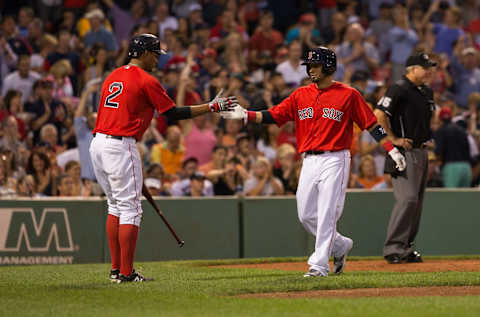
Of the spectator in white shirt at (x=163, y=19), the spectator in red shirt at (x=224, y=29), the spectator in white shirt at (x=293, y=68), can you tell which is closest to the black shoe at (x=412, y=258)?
the spectator in white shirt at (x=293, y=68)

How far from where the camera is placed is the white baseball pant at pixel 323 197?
8.82m

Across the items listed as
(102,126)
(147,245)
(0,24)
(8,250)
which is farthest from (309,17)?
(102,126)

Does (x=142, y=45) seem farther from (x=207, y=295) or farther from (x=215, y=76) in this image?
(x=215, y=76)

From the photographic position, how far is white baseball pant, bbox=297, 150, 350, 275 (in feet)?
28.9

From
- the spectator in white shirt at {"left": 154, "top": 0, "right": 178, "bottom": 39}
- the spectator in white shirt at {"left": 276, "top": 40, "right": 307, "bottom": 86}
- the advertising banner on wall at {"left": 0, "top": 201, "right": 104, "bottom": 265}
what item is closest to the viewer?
the advertising banner on wall at {"left": 0, "top": 201, "right": 104, "bottom": 265}

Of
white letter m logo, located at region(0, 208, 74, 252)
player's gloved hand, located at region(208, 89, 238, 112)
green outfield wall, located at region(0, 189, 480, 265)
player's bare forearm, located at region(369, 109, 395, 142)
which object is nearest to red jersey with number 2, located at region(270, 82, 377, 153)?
player's gloved hand, located at region(208, 89, 238, 112)

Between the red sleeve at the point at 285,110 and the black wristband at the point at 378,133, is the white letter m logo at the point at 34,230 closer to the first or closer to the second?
the red sleeve at the point at 285,110

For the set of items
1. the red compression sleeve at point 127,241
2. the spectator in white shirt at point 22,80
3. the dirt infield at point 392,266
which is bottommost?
the dirt infield at point 392,266

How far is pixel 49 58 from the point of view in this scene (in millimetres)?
17406

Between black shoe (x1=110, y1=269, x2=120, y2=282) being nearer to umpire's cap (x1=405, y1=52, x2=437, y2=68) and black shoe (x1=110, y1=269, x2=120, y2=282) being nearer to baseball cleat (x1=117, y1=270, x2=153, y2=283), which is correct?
baseball cleat (x1=117, y1=270, x2=153, y2=283)

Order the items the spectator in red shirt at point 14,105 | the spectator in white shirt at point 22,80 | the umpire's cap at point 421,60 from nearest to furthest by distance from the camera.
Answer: the umpire's cap at point 421,60, the spectator in red shirt at point 14,105, the spectator in white shirt at point 22,80

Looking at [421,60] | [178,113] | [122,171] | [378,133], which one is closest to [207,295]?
[122,171]

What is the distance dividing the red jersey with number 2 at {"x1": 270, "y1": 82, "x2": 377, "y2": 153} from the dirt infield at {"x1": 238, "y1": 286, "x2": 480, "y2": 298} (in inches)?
61.8

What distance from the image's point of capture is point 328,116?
9.02 m
